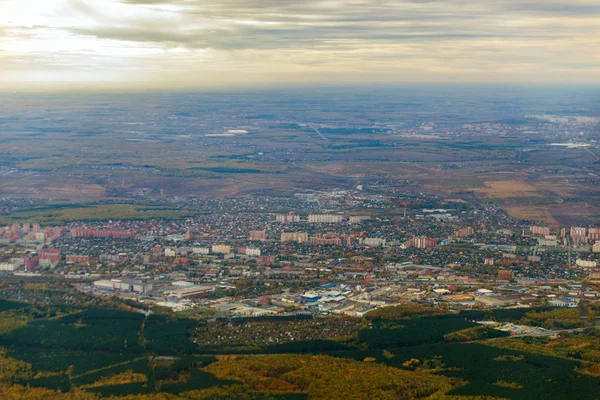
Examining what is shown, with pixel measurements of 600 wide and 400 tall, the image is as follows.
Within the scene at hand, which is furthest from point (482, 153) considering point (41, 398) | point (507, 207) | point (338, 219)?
point (41, 398)

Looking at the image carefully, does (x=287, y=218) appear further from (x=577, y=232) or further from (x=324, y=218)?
(x=577, y=232)

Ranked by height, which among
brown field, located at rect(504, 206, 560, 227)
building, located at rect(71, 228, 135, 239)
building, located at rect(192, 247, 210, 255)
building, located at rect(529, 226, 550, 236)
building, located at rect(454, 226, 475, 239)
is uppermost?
brown field, located at rect(504, 206, 560, 227)

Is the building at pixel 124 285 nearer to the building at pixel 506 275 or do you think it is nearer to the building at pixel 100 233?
the building at pixel 100 233

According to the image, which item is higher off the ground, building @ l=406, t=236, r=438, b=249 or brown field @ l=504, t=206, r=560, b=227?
brown field @ l=504, t=206, r=560, b=227

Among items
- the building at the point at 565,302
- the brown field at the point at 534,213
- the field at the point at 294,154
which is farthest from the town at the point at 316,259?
the field at the point at 294,154

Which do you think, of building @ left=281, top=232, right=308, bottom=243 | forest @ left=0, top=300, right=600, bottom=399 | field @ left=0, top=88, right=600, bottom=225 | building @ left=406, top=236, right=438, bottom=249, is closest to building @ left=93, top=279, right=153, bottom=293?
forest @ left=0, top=300, right=600, bottom=399

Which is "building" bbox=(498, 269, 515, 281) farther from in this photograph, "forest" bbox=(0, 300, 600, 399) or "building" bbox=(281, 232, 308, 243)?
"building" bbox=(281, 232, 308, 243)
